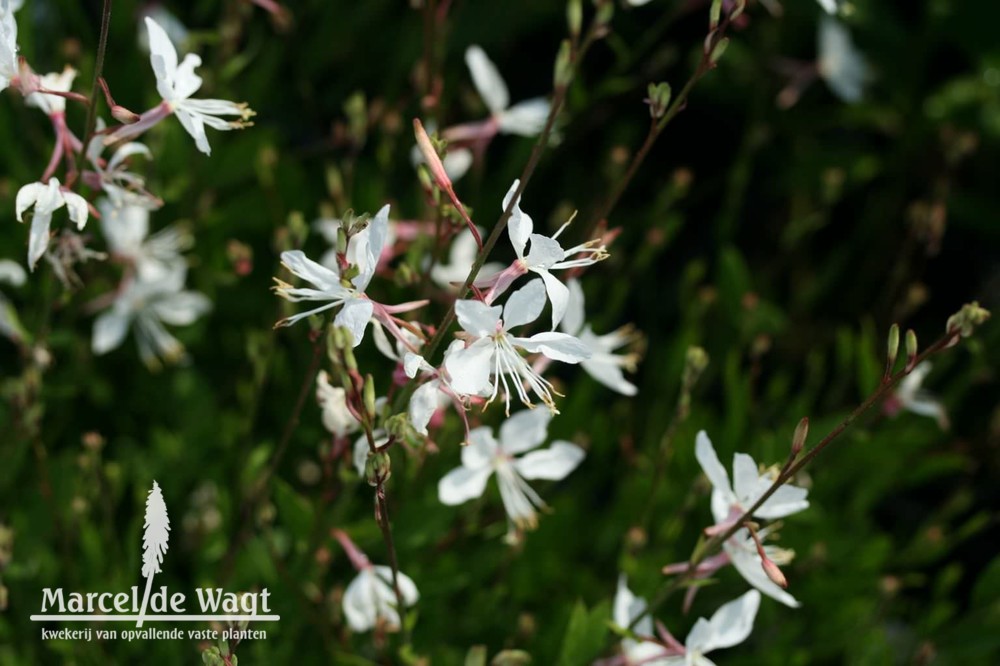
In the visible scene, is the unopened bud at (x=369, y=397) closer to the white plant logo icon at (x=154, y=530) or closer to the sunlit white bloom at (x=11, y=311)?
the white plant logo icon at (x=154, y=530)

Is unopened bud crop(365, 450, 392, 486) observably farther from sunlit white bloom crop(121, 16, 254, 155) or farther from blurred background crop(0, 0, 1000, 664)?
sunlit white bloom crop(121, 16, 254, 155)

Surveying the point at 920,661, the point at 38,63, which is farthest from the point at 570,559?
the point at 38,63

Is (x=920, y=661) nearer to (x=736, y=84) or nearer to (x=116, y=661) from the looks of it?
(x=116, y=661)

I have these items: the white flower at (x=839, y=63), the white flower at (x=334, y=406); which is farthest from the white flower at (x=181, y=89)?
the white flower at (x=839, y=63)

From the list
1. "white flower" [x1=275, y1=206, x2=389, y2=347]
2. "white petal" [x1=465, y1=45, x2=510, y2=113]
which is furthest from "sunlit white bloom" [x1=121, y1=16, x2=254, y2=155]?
"white petal" [x1=465, y1=45, x2=510, y2=113]

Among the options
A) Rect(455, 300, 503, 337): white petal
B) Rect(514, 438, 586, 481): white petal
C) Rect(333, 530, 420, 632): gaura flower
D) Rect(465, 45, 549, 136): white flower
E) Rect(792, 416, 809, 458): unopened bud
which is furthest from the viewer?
Rect(465, 45, 549, 136): white flower

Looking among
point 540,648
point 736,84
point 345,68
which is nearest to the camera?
point 540,648
